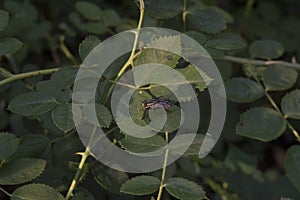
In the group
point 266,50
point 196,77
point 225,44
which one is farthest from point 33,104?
point 266,50

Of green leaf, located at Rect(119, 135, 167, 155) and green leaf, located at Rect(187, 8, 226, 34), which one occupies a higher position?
green leaf, located at Rect(187, 8, 226, 34)

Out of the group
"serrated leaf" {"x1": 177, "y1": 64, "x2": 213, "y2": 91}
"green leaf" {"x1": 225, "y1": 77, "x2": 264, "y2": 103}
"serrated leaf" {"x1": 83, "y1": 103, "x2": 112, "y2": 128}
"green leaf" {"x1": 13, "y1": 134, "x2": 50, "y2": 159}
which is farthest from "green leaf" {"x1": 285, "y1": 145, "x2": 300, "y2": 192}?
"green leaf" {"x1": 13, "y1": 134, "x2": 50, "y2": 159}

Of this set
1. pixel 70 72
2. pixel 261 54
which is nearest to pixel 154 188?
pixel 70 72

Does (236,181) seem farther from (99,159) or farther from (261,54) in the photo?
(99,159)

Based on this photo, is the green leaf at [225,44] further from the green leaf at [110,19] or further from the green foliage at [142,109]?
the green leaf at [110,19]

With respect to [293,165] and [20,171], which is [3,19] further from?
[293,165]

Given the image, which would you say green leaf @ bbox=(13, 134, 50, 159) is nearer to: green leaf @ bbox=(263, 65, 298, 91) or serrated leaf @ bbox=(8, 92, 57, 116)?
serrated leaf @ bbox=(8, 92, 57, 116)

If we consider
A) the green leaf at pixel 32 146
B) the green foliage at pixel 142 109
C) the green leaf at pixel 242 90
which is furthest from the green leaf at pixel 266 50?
the green leaf at pixel 32 146
